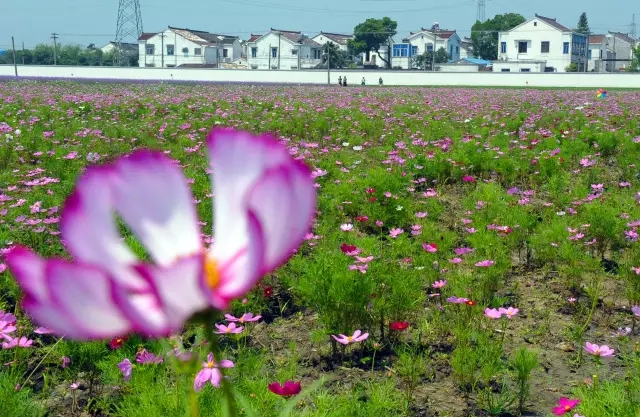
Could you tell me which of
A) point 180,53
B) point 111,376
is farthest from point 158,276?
point 180,53

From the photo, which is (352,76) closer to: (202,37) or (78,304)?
(202,37)

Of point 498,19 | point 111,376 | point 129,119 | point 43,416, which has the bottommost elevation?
point 43,416

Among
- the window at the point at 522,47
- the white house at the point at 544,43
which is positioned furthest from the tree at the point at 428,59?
the window at the point at 522,47

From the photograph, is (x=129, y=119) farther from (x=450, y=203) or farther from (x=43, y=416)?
(x=43, y=416)

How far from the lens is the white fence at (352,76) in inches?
1471

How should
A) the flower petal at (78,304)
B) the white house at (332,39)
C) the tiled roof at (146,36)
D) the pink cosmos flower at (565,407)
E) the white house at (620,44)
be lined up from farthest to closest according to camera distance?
the white house at (620,44) → the white house at (332,39) → the tiled roof at (146,36) → the pink cosmos flower at (565,407) → the flower petal at (78,304)

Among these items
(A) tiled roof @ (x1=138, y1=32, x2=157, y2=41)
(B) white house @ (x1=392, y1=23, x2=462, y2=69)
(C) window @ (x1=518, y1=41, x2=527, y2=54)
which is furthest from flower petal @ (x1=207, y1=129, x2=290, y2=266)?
(B) white house @ (x1=392, y1=23, x2=462, y2=69)

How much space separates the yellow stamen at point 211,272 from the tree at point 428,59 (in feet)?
238

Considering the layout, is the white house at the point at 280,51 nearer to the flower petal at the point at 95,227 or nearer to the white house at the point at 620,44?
the white house at the point at 620,44

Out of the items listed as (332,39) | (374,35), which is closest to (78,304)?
(374,35)

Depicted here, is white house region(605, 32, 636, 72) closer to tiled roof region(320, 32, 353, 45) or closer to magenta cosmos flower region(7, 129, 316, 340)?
tiled roof region(320, 32, 353, 45)

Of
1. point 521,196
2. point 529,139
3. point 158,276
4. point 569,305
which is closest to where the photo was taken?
point 158,276

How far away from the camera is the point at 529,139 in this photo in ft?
25.5

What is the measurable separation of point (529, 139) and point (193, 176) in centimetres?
428
